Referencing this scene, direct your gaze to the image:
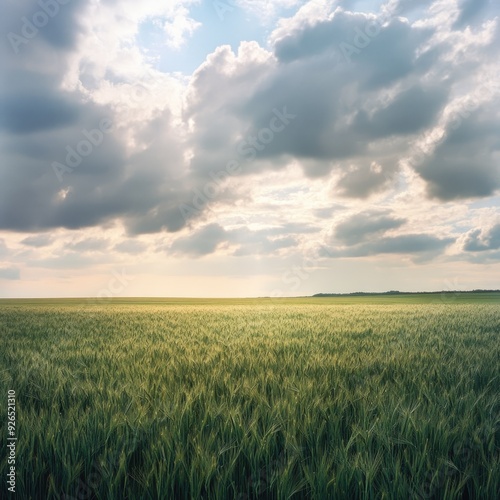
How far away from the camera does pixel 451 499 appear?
2383 millimetres

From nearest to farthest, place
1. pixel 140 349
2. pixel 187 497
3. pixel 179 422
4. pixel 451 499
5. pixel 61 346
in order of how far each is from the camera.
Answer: pixel 451 499 → pixel 187 497 → pixel 179 422 → pixel 140 349 → pixel 61 346

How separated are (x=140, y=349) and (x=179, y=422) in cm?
540

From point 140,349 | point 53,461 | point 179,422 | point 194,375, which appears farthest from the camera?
point 140,349

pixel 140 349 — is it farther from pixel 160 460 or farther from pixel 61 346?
pixel 160 460

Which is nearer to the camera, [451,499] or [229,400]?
[451,499]

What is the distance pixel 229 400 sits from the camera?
13.8 feet

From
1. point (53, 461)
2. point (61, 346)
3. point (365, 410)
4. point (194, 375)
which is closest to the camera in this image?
point (53, 461)

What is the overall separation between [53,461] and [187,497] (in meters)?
1.17

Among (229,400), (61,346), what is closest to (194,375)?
(229,400)

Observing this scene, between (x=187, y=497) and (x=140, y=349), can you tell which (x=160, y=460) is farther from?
(x=140, y=349)

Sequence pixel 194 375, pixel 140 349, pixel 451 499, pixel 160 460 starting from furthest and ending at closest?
pixel 140 349
pixel 194 375
pixel 160 460
pixel 451 499

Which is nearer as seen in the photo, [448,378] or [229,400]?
[229,400]

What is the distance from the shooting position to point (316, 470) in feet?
9.11

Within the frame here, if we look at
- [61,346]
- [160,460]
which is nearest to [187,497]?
[160,460]
